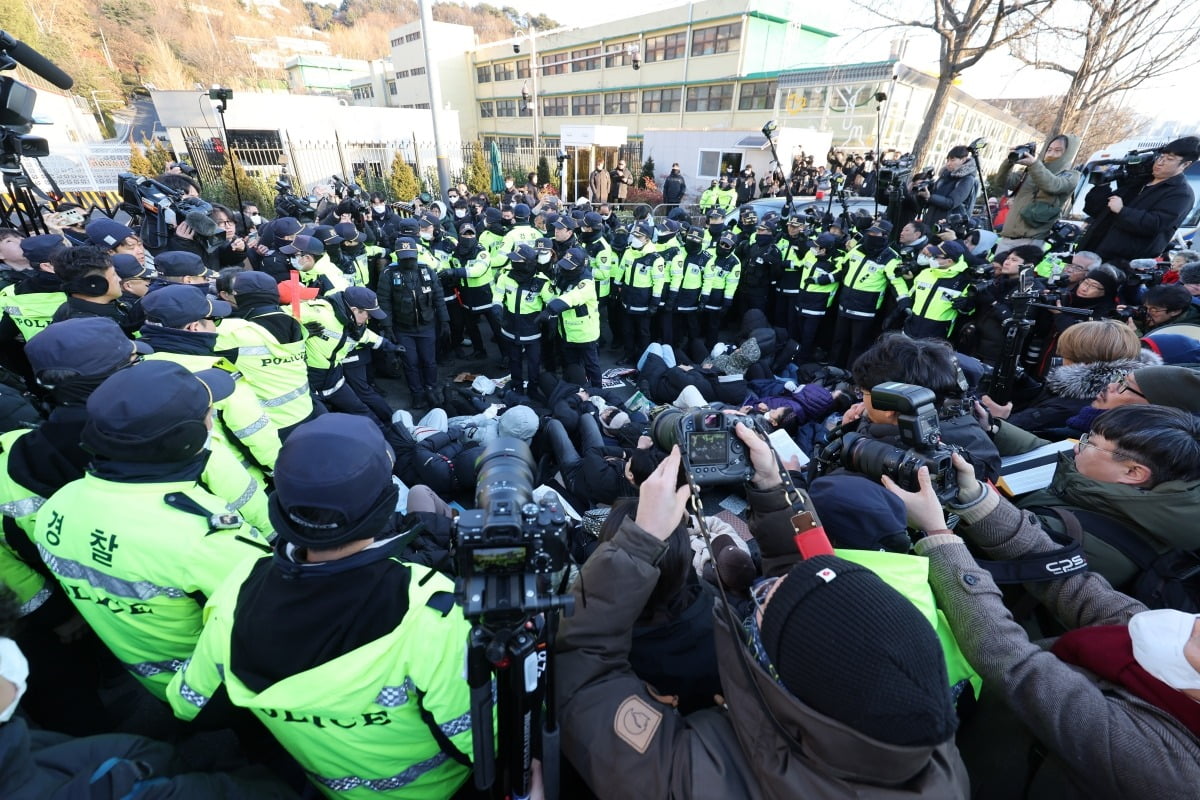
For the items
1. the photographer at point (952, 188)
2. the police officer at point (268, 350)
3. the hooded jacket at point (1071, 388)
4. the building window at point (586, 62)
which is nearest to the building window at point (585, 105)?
the building window at point (586, 62)

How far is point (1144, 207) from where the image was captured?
596 cm

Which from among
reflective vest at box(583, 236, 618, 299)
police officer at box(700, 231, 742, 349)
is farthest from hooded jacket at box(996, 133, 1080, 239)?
reflective vest at box(583, 236, 618, 299)

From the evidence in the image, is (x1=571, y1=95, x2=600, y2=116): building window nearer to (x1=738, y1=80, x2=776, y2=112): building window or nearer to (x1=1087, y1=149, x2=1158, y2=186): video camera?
(x1=738, y1=80, x2=776, y2=112): building window

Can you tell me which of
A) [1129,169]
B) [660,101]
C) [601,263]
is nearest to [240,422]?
[601,263]

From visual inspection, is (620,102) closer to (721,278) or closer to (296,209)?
(296,209)

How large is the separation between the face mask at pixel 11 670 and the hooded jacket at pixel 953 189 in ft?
34.6

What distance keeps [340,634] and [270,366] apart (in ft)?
9.98

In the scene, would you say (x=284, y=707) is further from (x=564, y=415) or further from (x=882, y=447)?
(x=564, y=415)

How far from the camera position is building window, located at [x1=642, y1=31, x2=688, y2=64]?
29.1 metres

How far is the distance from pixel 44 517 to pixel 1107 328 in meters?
5.37

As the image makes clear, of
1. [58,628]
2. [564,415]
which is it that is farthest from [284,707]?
[564,415]

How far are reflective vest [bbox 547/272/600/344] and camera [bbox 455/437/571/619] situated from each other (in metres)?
4.95

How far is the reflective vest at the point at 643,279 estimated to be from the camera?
23.8 feet

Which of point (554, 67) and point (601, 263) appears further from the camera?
point (554, 67)
